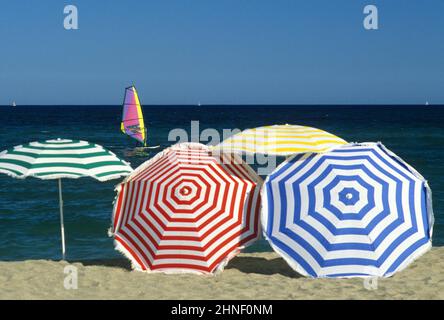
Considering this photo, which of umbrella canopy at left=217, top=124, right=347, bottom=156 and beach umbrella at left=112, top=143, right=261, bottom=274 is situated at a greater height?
umbrella canopy at left=217, top=124, right=347, bottom=156

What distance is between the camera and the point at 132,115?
36.3 m

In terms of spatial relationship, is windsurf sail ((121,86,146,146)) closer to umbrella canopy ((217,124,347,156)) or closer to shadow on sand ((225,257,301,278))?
shadow on sand ((225,257,301,278))

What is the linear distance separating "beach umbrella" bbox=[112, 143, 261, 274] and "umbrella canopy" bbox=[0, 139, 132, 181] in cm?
33

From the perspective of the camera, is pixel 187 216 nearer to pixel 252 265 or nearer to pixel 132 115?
pixel 252 265

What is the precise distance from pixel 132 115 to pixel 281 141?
3003 centimetres

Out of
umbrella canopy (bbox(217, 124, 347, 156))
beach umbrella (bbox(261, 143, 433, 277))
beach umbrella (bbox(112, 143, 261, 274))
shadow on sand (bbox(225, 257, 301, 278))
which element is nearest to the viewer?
beach umbrella (bbox(261, 143, 433, 277))

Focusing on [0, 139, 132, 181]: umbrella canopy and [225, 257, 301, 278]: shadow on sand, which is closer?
[0, 139, 132, 181]: umbrella canopy

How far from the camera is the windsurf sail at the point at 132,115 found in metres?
35.8

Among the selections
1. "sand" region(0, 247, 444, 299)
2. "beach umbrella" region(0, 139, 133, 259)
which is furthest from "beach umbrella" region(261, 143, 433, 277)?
"beach umbrella" region(0, 139, 133, 259)

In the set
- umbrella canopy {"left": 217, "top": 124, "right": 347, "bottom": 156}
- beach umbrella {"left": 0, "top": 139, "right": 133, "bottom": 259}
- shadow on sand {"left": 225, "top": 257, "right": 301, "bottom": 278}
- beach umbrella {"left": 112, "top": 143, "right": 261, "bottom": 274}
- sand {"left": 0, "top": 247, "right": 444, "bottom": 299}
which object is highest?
umbrella canopy {"left": 217, "top": 124, "right": 347, "bottom": 156}

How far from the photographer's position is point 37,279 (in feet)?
22.1

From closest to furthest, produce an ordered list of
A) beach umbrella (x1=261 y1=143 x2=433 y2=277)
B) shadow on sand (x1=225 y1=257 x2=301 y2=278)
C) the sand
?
the sand → beach umbrella (x1=261 y1=143 x2=433 y2=277) → shadow on sand (x1=225 y1=257 x2=301 y2=278)

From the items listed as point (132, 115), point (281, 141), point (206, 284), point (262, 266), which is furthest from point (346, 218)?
point (132, 115)

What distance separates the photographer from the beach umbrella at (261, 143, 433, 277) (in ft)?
21.0
